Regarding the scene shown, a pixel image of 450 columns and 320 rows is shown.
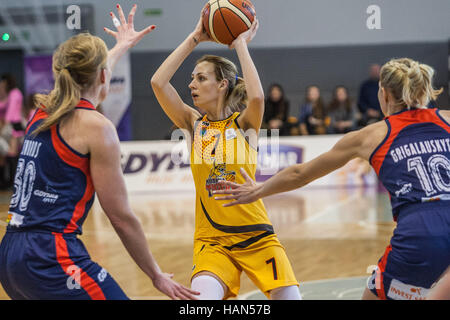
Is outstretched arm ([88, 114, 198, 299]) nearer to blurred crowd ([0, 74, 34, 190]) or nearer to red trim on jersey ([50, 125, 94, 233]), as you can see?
red trim on jersey ([50, 125, 94, 233])

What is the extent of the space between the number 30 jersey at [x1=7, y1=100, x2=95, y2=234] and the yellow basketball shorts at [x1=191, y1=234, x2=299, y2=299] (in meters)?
1.05

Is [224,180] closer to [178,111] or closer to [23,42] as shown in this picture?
[178,111]

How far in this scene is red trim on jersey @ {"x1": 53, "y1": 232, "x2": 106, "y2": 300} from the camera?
229 cm

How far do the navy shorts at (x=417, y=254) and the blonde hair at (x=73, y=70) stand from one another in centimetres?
144

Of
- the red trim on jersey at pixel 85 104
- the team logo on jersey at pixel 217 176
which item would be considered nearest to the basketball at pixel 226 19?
the team logo on jersey at pixel 217 176

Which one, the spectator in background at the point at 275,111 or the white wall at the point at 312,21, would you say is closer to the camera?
the spectator in background at the point at 275,111

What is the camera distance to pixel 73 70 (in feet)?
7.95

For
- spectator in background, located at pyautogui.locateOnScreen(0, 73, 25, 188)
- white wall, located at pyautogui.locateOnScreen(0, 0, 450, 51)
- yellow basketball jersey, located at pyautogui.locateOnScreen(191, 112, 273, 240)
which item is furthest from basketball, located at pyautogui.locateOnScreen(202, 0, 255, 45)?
spectator in background, located at pyautogui.locateOnScreen(0, 73, 25, 188)

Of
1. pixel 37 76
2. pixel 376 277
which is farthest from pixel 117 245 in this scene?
pixel 37 76

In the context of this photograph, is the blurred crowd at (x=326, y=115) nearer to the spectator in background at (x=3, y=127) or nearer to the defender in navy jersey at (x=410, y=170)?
the spectator in background at (x=3, y=127)

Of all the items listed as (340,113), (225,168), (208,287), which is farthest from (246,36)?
(340,113)

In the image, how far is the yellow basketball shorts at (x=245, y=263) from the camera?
10.5 feet

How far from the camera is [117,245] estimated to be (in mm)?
7156

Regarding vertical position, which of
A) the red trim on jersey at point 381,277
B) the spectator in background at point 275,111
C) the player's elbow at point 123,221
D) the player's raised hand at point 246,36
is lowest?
the red trim on jersey at point 381,277
